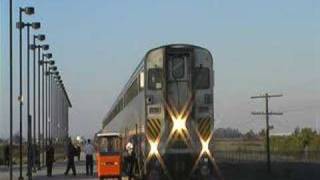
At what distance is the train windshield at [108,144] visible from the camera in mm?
36156

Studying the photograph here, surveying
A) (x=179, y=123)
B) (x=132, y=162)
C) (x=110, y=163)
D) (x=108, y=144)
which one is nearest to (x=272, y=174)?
(x=108, y=144)

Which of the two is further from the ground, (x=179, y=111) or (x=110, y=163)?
(x=179, y=111)

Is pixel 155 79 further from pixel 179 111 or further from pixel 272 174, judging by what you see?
pixel 272 174

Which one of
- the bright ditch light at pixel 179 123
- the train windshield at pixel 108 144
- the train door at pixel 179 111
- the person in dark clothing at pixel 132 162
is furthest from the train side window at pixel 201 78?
the train windshield at pixel 108 144

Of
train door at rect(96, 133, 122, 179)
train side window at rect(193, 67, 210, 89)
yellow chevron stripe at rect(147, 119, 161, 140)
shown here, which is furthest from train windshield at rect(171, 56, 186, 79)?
train door at rect(96, 133, 122, 179)

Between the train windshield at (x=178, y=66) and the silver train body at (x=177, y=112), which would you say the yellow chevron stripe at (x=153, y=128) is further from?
the train windshield at (x=178, y=66)

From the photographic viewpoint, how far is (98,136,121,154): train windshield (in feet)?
119

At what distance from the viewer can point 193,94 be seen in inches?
1034

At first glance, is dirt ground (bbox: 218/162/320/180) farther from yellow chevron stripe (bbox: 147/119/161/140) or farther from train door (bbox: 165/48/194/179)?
yellow chevron stripe (bbox: 147/119/161/140)

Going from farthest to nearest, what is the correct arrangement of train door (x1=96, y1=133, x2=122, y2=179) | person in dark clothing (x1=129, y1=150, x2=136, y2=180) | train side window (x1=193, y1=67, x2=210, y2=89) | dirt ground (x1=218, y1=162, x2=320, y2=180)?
dirt ground (x1=218, y1=162, x2=320, y2=180) → train door (x1=96, y1=133, x2=122, y2=179) → person in dark clothing (x1=129, y1=150, x2=136, y2=180) → train side window (x1=193, y1=67, x2=210, y2=89)

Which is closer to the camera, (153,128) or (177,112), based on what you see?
(177,112)

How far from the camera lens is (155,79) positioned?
26453mm

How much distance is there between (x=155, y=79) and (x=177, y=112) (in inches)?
52.3

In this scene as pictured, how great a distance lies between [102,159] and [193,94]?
10181 millimetres
